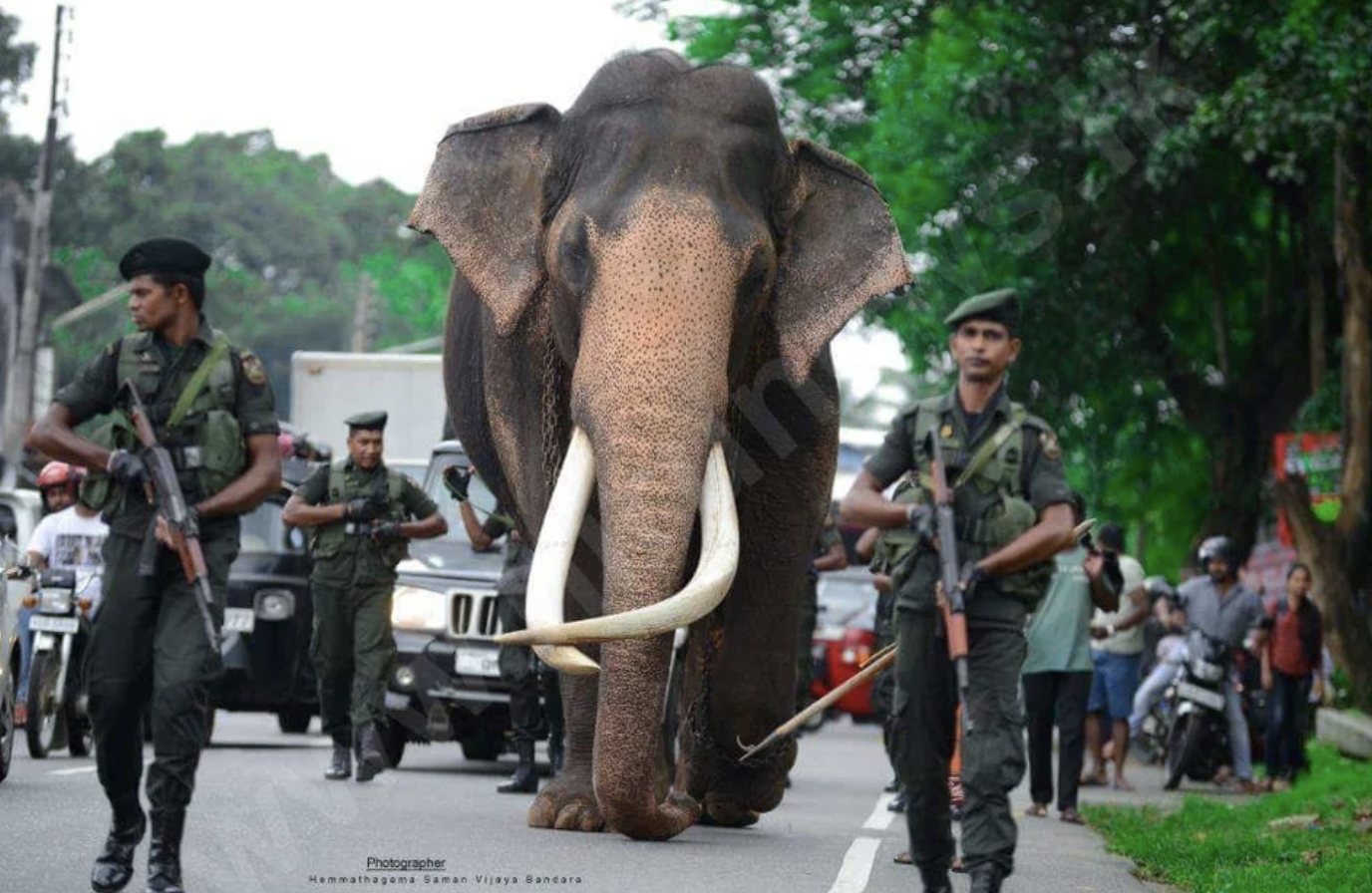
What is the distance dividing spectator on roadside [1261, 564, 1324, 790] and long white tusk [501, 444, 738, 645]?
11.0 m

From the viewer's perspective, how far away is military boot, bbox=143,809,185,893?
28.9ft

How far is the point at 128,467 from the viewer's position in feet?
30.1

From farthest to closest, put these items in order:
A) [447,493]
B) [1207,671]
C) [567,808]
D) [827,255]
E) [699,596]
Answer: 1. [1207,671]
2. [447,493]
3. [827,255]
4. [567,808]
5. [699,596]

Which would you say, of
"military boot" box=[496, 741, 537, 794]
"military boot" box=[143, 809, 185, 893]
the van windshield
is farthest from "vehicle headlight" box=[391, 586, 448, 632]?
"military boot" box=[143, 809, 185, 893]

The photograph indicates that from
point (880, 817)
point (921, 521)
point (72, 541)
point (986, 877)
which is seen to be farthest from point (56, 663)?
point (986, 877)

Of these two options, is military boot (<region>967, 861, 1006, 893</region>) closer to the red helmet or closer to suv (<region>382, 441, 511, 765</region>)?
suv (<region>382, 441, 511, 765</region>)

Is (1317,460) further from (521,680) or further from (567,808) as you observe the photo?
(567,808)

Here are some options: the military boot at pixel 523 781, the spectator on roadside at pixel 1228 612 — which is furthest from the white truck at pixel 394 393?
the military boot at pixel 523 781

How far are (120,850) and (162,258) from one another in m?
1.86

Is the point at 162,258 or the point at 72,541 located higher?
the point at 162,258

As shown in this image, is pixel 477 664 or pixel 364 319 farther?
pixel 364 319

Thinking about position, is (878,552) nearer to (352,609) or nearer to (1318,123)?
(352,609)

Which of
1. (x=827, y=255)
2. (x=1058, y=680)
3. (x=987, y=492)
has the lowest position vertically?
(x=1058, y=680)

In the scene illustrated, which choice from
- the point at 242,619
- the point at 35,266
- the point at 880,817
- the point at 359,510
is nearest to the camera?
the point at 880,817
